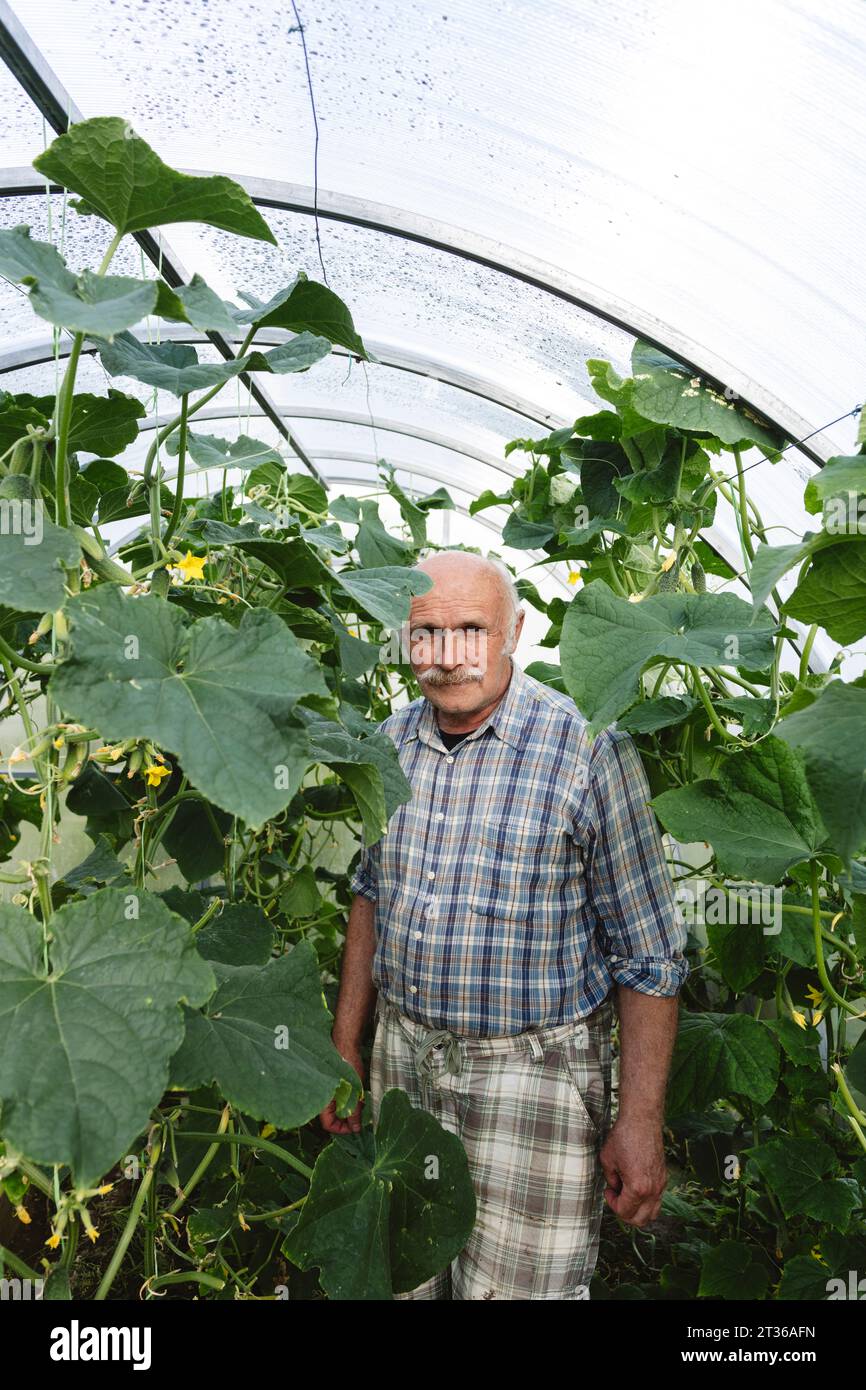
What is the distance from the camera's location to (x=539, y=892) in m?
1.66

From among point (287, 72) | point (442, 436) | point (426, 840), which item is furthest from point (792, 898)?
point (442, 436)

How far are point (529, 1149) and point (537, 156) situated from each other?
1.81 meters

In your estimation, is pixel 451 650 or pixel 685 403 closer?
pixel 685 403

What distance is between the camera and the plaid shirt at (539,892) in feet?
5.37

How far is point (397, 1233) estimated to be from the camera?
1427mm

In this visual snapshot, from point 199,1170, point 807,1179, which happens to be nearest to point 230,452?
point 199,1170

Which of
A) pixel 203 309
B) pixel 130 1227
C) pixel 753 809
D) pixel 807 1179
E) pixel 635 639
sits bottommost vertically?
pixel 807 1179

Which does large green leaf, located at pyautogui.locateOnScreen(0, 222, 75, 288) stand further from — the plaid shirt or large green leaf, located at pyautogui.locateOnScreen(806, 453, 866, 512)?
the plaid shirt

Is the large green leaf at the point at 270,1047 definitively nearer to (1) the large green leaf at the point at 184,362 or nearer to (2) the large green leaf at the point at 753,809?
(2) the large green leaf at the point at 753,809

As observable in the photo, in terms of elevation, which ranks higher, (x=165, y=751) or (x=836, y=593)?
(x=836, y=593)

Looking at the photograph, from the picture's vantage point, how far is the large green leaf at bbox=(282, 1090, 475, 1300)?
136 cm

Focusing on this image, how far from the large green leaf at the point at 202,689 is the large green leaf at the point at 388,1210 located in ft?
2.83

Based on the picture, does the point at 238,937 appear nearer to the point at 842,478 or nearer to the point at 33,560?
the point at 33,560

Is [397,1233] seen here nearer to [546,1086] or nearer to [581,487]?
[546,1086]
